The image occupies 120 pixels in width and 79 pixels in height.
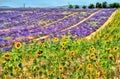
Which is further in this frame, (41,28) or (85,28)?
(85,28)

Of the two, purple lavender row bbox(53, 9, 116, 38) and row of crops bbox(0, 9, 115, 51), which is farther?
purple lavender row bbox(53, 9, 116, 38)

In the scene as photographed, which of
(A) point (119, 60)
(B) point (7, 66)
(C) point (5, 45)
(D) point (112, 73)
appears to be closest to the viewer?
(B) point (7, 66)

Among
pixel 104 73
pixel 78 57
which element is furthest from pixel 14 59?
pixel 78 57

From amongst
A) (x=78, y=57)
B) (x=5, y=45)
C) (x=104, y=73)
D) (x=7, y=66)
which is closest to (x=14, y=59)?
(x=7, y=66)

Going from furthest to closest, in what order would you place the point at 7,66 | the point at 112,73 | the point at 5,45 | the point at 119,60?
the point at 5,45, the point at 119,60, the point at 112,73, the point at 7,66

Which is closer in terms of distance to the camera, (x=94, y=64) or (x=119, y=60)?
(x=94, y=64)

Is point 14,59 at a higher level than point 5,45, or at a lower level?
higher

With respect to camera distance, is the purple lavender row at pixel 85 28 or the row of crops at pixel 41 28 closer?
the row of crops at pixel 41 28

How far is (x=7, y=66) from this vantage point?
959 cm

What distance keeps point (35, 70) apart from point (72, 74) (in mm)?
917

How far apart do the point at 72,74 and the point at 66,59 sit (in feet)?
3.87

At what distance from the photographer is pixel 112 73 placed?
33.9 feet

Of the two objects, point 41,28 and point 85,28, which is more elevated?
point 41,28

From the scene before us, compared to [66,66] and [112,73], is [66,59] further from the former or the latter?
[112,73]
